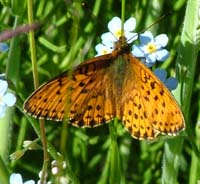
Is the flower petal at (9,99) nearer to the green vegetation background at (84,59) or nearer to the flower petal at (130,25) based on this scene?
the flower petal at (130,25)

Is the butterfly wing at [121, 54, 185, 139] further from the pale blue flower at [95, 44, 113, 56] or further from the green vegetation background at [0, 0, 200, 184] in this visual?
the green vegetation background at [0, 0, 200, 184]

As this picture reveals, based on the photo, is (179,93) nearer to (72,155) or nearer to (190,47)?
(190,47)

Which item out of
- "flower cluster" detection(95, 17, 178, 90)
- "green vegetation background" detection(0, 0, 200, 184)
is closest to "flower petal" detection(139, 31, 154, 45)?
"flower cluster" detection(95, 17, 178, 90)

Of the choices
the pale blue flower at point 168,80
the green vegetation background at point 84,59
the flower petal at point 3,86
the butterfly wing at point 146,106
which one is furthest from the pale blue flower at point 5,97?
the green vegetation background at point 84,59

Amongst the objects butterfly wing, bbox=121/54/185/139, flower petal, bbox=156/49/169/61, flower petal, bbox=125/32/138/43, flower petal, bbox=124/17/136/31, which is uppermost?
flower petal, bbox=124/17/136/31

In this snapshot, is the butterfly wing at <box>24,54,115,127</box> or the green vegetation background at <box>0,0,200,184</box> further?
the green vegetation background at <box>0,0,200,184</box>

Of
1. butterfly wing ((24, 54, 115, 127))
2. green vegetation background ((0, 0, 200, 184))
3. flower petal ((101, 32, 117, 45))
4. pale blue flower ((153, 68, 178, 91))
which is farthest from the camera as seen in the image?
green vegetation background ((0, 0, 200, 184))

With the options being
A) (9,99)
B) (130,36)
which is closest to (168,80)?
(130,36)

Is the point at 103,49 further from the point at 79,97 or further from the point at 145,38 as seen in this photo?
the point at 79,97

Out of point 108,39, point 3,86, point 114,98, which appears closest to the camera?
point 3,86
